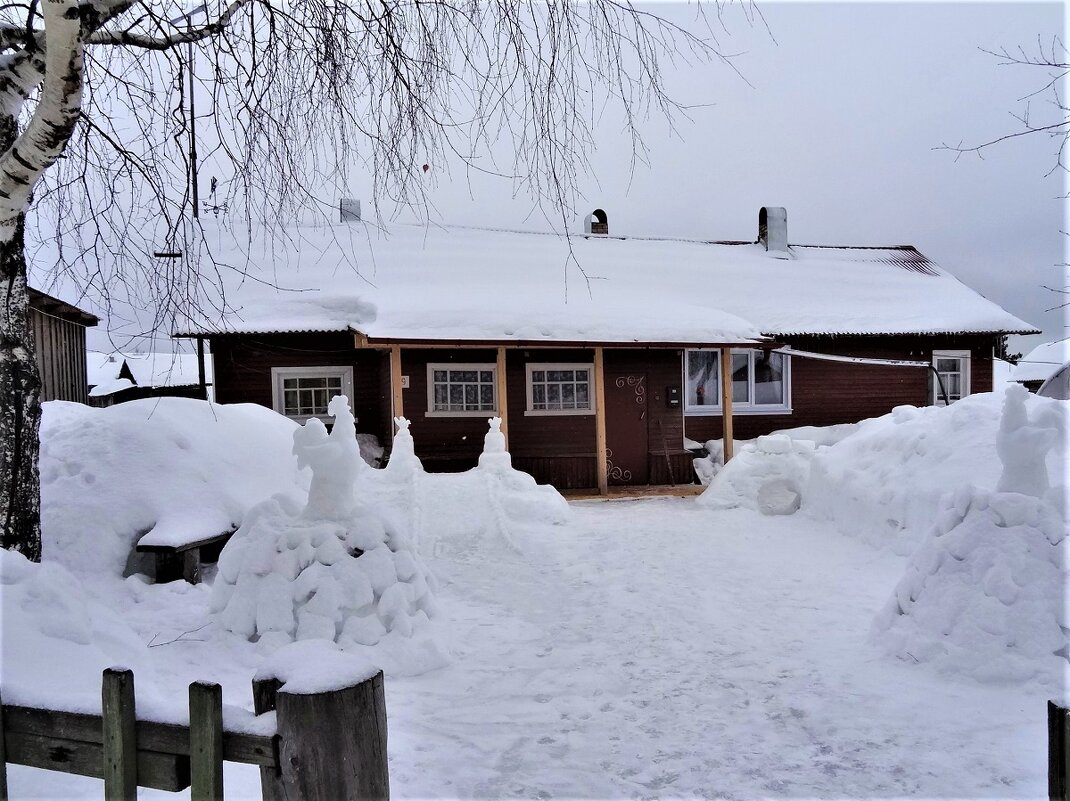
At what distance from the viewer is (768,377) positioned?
1670 centimetres

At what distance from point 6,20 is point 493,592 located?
552 centimetres

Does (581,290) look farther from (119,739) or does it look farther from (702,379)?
(119,739)

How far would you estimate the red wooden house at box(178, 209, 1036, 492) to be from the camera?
13453mm

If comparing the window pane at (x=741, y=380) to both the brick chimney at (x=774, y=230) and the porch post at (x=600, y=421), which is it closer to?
the porch post at (x=600, y=421)

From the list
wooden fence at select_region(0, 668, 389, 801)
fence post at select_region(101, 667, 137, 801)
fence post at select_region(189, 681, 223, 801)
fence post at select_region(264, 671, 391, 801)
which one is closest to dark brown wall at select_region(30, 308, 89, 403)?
wooden fence at select_region(0, 668, 389, 801)

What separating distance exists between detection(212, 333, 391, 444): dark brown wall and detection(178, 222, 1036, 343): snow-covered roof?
46cm

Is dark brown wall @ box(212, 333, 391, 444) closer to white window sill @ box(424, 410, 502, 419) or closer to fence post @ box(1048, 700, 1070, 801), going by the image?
white window sill @ box(424, 410, 502, 419)

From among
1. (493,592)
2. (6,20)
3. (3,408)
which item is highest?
(6,20)

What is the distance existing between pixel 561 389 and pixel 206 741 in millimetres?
13029

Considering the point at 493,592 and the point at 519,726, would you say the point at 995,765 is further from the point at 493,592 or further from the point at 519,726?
the point at 493,592

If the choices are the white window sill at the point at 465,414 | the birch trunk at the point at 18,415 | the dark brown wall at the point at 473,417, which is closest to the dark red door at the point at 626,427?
the dark brown wall at the point at 473,417

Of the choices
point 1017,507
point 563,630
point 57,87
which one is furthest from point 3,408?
point 1017,507

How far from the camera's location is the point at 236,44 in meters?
3.58

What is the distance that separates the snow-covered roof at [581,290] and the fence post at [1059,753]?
10052mm
